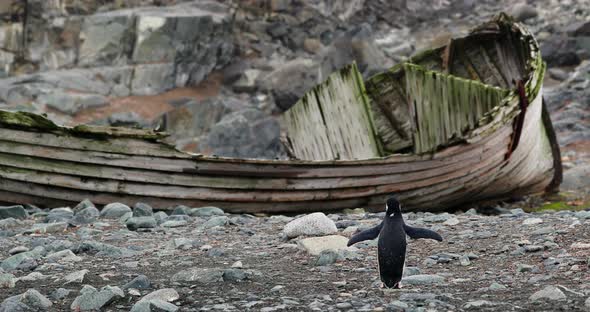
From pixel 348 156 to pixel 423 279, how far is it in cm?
771

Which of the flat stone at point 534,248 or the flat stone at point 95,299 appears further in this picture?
the flat stone at point 534,248

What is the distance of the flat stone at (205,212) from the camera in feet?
27.3

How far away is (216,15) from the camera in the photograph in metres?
31.7

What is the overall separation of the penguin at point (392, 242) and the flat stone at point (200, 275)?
957mm

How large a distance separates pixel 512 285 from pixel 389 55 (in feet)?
92.5

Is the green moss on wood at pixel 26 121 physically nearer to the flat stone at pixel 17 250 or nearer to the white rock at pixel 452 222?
the flat stone at pixel 17 250

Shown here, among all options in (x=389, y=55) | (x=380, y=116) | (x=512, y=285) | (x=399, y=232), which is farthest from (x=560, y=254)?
(x=389, y=55)

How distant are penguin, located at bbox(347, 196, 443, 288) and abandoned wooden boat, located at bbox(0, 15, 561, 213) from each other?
13.5ft

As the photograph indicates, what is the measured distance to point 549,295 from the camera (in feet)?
13.8

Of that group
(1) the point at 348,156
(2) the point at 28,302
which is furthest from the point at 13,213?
(1) the point at 348,156

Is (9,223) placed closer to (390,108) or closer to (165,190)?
(165,190)

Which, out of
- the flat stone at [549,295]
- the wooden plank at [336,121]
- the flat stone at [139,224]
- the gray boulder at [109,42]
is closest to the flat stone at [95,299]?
the flat stone at [549,295]

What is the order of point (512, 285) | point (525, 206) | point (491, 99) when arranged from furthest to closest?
point (525, 206) → point (491, 99) → point (512, 285)

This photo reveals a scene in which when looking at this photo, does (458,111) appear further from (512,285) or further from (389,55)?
(389,55)
